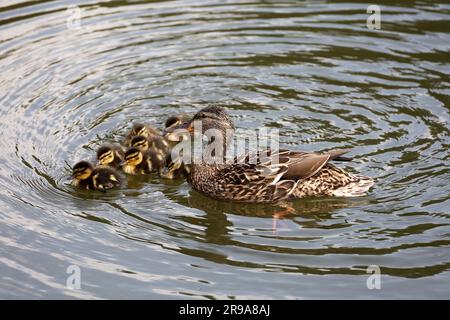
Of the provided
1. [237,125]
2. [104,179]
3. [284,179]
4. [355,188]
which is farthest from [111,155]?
[355,188]

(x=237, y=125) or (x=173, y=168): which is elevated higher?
(x=237, y=125)

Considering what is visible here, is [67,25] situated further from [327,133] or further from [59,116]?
[327,133]

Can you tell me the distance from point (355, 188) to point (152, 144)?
167cm

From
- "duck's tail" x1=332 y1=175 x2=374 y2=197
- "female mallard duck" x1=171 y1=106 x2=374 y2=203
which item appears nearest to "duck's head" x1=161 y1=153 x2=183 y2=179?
"female mallard duck" x1=171 y1=106 x2=374 y2=203

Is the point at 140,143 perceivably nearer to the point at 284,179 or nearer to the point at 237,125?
the point at 237,125

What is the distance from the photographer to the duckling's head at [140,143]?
6.21 m

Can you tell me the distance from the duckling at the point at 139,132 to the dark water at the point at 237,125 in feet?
0.66

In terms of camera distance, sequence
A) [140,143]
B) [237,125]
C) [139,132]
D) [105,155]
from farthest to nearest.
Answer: [237,125] → [139,132] → [140,143] → [105,155]

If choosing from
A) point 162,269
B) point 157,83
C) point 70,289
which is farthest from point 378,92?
point 70,289

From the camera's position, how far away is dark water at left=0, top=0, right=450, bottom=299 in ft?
15.5

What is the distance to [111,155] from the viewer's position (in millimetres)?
6137

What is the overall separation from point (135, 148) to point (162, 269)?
5.17 feet

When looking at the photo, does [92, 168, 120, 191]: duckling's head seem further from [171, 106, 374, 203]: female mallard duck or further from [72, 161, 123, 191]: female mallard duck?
[171, 106, 374, 203]: female mallard duck

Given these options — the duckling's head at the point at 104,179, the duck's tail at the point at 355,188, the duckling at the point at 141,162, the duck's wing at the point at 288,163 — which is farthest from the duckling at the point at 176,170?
the duck's tail at the point at 355,188
